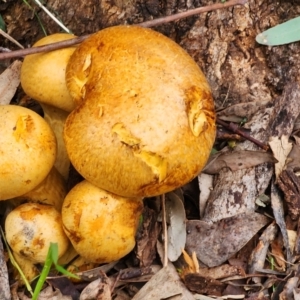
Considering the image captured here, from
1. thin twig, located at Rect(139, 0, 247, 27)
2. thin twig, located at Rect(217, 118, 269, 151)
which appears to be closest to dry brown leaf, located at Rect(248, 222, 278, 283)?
thin twig, located at Rect(217, 118, 269, 151)

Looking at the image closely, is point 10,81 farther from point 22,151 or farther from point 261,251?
point 261,251

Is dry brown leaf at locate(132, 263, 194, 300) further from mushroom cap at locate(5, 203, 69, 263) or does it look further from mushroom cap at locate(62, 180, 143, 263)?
mushroom cap at locate(5, 203, 69, 263)

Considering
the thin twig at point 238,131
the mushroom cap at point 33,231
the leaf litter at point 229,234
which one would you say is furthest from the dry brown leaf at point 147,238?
the thin twig at point 238,131

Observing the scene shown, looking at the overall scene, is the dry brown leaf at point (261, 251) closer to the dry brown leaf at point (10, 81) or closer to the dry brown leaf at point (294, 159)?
the dry brown leaf at point (294, 159)

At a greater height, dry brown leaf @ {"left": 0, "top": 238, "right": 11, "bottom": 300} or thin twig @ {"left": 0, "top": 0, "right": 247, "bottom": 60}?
thin twig @ {"left": 0, "top": 0, "right": 247, "bottom": 60}

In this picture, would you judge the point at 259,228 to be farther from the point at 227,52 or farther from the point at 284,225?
the point at 227,52

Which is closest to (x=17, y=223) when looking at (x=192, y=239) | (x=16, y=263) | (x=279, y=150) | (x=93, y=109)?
(x=16, y=263)
